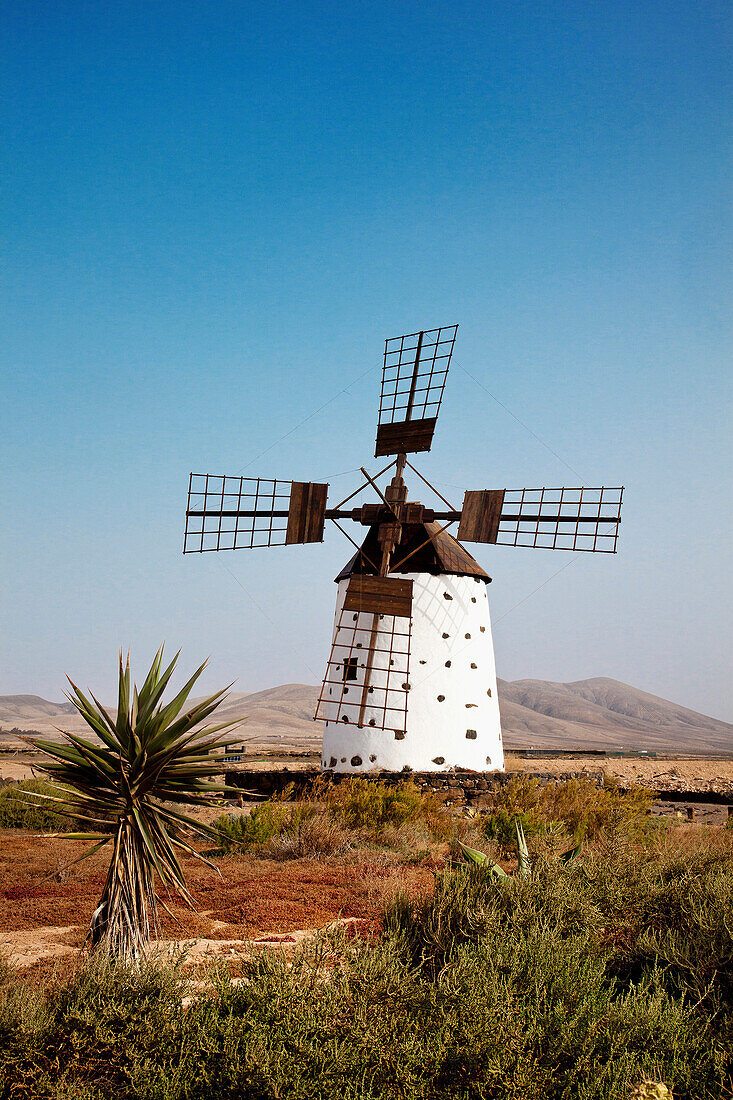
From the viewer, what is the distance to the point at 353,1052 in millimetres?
3768

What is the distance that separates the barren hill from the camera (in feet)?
313

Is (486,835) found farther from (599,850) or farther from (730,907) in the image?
(730,907)

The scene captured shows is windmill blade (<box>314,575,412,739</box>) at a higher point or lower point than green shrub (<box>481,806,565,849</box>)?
higher

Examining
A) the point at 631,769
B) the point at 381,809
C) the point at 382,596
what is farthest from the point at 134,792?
the point at 631,769

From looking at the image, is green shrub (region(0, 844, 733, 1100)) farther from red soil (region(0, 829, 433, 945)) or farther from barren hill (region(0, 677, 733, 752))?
barren hill (region(0, 677, 733, 752))

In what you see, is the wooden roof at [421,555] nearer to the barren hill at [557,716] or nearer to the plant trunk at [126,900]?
the plant trunk at [126,900]

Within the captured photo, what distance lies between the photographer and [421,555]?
59.5ft

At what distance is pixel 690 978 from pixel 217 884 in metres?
5.91

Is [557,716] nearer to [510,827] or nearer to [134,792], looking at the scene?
[510,827]

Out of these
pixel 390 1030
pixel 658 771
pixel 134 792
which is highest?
pixel 134 792

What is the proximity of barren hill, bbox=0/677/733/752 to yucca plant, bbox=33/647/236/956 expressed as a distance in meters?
79.5

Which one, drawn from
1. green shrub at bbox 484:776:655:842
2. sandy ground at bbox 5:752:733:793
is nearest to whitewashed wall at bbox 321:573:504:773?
green shrub at bbox 484:776:655:842

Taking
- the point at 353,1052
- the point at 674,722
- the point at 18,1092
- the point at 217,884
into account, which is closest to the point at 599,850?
the point at 217,884

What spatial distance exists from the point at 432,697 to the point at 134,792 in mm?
12205
